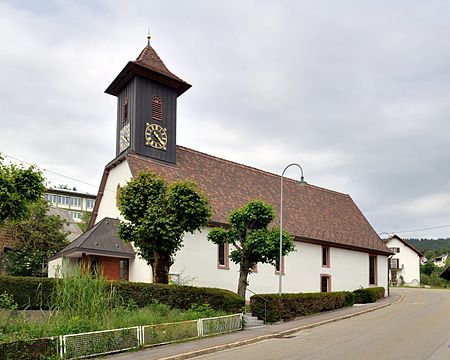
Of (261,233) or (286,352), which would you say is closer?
(286,352)

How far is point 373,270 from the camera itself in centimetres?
4512

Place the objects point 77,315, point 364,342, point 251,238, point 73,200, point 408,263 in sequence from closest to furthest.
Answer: point 77,315
point 364,342
point 251,238
point 408,263
point 73,200

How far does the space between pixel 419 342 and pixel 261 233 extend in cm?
915

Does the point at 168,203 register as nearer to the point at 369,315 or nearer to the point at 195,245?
the point at 195,245

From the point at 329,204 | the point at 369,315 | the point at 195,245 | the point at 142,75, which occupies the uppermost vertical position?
the point at 142,75

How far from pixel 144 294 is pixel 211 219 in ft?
33.8

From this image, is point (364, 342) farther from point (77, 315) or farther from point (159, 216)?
point (159, 216)

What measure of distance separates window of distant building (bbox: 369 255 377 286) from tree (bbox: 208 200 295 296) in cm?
2155

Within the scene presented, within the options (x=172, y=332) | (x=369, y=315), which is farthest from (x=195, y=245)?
(x=172, y=332)

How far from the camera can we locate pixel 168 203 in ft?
77.4

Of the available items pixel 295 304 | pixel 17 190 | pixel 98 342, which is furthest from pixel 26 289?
pixel 295 304

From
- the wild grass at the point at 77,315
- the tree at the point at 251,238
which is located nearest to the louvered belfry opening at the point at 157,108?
the tree at the point at 251,238

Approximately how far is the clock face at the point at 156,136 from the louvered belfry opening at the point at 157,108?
1.96 feet

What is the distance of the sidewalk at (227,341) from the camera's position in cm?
1448
